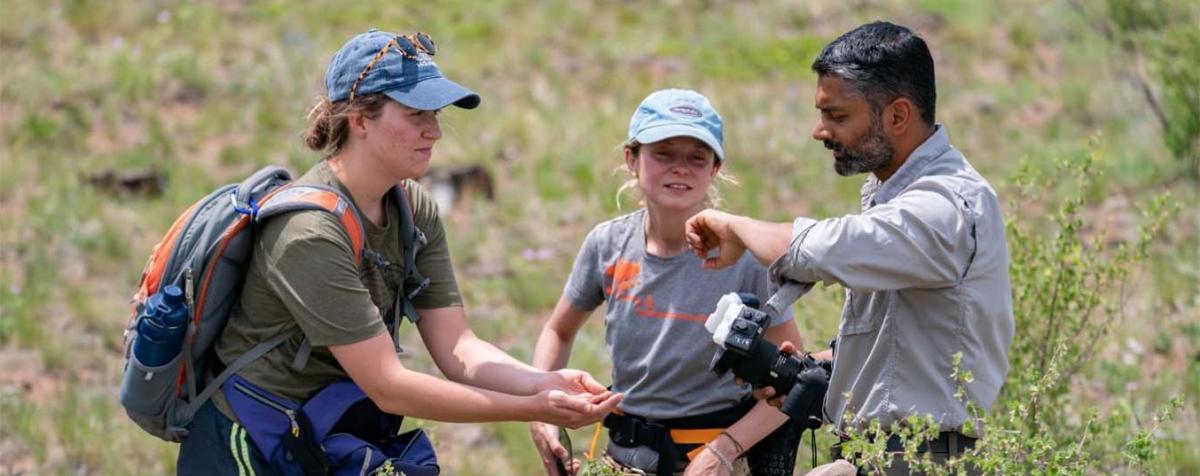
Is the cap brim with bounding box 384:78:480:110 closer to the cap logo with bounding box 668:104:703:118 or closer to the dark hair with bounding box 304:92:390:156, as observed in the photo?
the dark hair with bounding box 304:92:390:156

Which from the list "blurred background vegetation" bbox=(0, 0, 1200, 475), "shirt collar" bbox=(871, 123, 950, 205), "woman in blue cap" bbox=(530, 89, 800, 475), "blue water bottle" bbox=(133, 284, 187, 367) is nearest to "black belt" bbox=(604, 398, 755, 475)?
"woman in blue cap" bbox=(530, 89, 800, 475)

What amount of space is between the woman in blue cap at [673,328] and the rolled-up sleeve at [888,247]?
2.55ft

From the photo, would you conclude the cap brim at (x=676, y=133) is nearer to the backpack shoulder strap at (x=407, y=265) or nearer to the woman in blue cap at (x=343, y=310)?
the woman in blue cap at (x=343, y=310)

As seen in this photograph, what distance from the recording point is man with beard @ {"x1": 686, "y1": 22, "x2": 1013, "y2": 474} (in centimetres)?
311

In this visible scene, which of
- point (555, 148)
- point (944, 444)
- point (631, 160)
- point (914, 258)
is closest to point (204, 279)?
point (631, 160)

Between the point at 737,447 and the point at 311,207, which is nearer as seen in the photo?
the point at 311,207

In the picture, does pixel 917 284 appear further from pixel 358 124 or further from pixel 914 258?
pixel 358 124

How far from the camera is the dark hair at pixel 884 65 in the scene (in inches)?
128

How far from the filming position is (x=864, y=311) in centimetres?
335

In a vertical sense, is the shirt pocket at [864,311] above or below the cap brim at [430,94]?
below

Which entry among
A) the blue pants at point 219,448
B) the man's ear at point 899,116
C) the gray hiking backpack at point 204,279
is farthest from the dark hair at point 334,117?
the man's ear at point 899,116

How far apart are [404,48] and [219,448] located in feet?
3.44

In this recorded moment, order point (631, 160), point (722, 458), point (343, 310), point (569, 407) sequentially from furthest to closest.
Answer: point (631, 160) → point (722, 458) → point (569, 407) → point (343, 310)

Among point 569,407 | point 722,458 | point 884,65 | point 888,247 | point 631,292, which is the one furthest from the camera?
point 631,292
